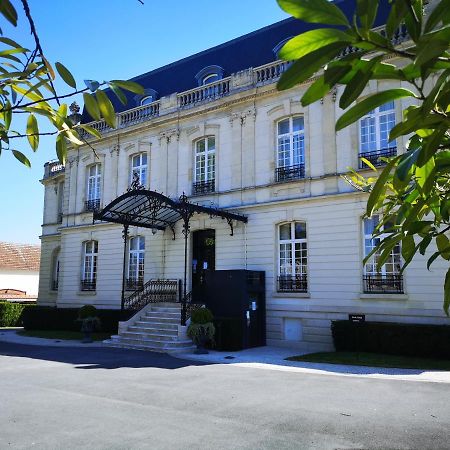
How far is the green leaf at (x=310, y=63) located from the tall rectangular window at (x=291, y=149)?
16222 mm

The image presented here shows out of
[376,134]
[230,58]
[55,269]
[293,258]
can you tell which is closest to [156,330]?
A: [293,258]

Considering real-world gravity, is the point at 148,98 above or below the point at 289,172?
above

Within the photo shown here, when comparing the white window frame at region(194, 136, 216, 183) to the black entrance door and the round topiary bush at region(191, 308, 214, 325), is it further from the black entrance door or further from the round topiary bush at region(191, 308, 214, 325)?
the round topiary bush at region(191, 308, 214, 325)

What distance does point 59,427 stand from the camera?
630 cm

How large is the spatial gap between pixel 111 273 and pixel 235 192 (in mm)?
7583

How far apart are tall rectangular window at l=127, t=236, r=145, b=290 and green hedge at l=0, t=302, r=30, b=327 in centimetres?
852

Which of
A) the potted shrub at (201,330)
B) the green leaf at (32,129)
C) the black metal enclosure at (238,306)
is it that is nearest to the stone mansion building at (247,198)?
the black metal enclosure at (238,306)

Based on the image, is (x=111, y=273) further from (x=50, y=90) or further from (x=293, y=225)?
(x=50, y=90)

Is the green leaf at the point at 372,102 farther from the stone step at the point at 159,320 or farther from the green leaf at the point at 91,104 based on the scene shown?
the stone step at the point at 159,320

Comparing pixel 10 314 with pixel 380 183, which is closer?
pixel 380 183

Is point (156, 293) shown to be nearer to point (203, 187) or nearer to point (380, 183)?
point (203, 187)

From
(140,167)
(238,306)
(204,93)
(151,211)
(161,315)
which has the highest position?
(204,93)

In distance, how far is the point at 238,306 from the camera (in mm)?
15383

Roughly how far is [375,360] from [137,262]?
11996 mm
